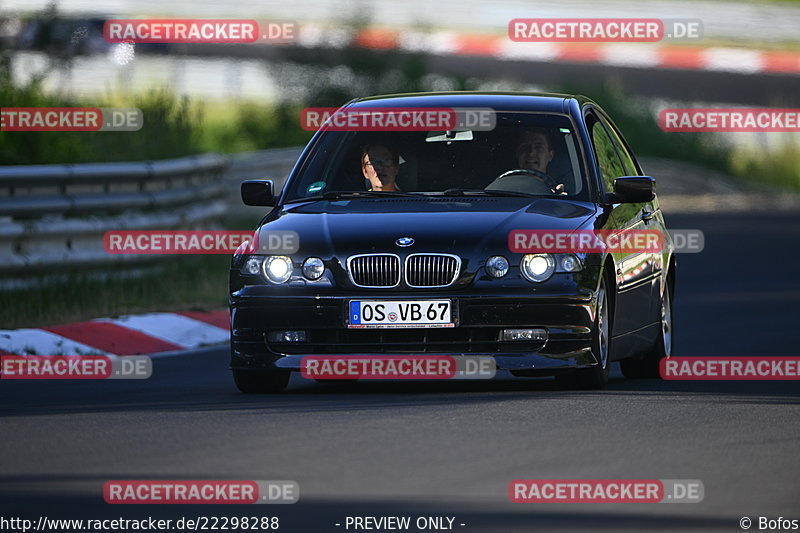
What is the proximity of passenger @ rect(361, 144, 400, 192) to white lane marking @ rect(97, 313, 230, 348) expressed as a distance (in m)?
2.90

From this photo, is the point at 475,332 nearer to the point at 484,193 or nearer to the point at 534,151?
the point at 484,193

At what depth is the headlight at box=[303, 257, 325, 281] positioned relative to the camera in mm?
9977

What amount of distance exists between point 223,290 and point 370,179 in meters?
5.79

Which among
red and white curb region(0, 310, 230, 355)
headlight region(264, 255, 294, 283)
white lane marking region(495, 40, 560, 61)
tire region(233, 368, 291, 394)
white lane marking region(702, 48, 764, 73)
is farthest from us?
white lane marking region(495, 40, 560, 61)

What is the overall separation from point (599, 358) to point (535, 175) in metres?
1.30

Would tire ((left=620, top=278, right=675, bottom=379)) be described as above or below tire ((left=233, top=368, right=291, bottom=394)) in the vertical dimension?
below

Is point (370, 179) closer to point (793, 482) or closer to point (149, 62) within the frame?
point (793, 482)

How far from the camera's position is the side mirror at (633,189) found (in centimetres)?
1073

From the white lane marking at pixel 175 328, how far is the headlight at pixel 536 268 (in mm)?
4264

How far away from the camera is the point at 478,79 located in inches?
1572

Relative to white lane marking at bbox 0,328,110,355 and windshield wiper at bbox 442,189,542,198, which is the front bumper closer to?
windshield wiper at bbox 442,189,542,198

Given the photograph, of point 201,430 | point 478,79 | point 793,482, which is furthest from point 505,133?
point 478,79

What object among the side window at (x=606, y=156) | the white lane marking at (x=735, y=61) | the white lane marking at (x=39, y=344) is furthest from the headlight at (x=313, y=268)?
the white lane marking at (x=735, y=61)

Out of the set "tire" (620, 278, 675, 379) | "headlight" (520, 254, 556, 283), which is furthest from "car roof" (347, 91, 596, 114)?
"headlight" (520, 254, 556, 283)
